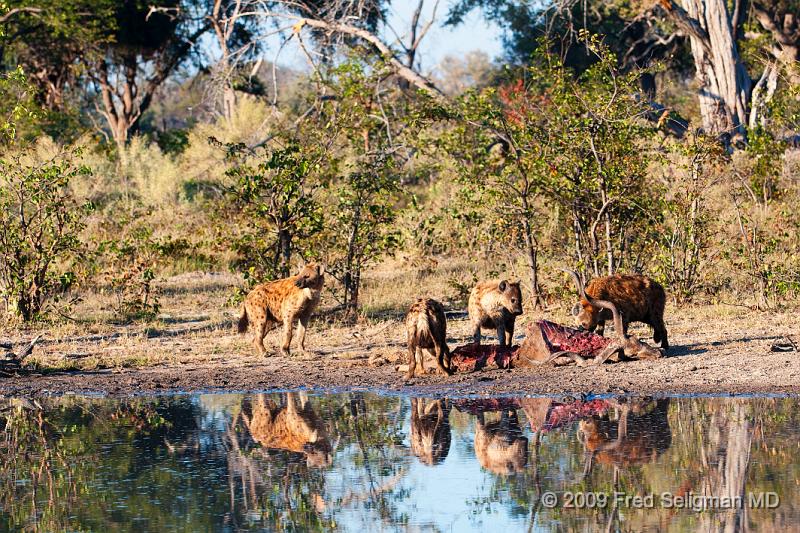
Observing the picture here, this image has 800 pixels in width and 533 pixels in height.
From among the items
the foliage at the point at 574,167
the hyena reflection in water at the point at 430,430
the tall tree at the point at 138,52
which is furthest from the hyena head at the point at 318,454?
the tall tree at the point at 138,52

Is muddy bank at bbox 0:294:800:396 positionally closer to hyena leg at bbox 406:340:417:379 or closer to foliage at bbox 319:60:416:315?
hyena leg at bbox 406:340:417:379

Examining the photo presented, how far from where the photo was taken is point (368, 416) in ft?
30.9

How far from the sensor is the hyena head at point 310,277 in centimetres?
1247

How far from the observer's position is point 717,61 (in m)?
27.7

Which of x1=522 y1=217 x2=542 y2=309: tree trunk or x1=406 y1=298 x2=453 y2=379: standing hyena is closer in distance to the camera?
x1=406 y1=298 x2=453 y2=379: standing hyena

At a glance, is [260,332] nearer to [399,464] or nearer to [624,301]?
[624,301]

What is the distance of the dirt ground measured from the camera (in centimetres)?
1051

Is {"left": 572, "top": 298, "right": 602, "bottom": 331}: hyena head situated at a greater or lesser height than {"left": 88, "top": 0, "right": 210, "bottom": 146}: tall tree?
lesser

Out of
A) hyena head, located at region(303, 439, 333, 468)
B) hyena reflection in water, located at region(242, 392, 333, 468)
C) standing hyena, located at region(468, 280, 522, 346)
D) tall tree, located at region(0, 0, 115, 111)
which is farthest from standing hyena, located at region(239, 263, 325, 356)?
tall tree, located at region(0, 0, 115, 111)

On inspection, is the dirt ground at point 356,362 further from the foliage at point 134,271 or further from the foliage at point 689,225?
the foliage at point 689,225

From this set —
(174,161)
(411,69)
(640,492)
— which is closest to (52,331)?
(640,492)

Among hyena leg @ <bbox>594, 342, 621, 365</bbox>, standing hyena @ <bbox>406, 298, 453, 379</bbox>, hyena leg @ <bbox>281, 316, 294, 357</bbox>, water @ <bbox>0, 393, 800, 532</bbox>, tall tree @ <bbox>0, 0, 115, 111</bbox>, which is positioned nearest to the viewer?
water @ <bbox>0, 393, 800, 532</bbox>

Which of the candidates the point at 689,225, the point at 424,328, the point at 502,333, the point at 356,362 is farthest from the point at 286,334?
the point at 689,225

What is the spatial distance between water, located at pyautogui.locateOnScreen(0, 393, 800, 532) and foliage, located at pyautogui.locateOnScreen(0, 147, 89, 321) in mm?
4904
